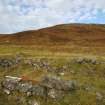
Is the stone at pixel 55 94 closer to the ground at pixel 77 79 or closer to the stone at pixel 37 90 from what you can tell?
the ground at pixel 77 79

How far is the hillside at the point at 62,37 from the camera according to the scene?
63928 millimetres

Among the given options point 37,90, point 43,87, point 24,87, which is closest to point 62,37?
point 24,87

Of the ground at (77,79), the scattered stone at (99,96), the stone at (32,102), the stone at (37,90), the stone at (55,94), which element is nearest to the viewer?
the stone at (32,102)

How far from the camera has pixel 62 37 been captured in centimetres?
7112

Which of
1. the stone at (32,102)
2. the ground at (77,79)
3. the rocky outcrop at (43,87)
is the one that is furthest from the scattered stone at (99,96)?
the stone at (32,102)

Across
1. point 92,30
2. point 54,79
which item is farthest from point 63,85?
point 92,30

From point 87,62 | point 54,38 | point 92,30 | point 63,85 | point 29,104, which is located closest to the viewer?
point 29,104

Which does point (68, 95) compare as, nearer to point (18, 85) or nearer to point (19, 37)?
point (18, 85)

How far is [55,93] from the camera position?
2630 cm

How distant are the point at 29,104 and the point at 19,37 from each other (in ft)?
153

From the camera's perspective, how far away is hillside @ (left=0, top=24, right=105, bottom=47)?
63.9 metres

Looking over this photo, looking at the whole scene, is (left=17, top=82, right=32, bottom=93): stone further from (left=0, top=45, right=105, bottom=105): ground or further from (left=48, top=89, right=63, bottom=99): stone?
(left=48, top=89, right=63, bottom=99): stone

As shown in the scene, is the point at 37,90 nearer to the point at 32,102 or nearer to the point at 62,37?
the point at 32,102

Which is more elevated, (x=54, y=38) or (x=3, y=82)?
(x=54, y=38)
